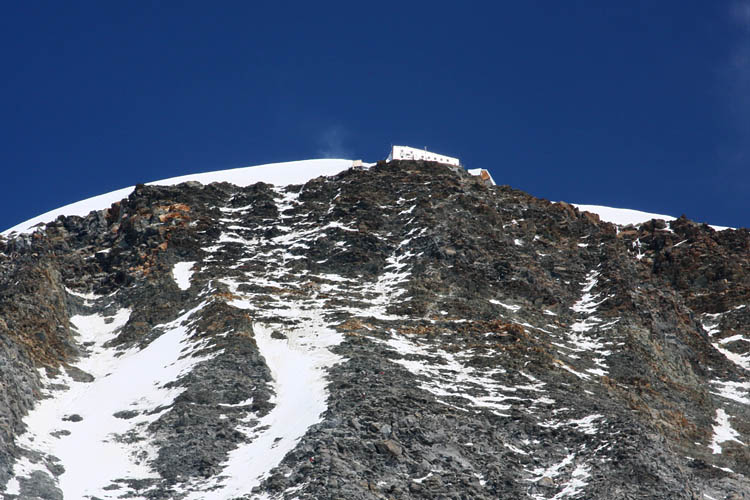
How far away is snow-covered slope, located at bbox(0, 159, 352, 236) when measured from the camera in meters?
Answer: 99.0

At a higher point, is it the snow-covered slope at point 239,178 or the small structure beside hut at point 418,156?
the small structure beside hut at point 418,156

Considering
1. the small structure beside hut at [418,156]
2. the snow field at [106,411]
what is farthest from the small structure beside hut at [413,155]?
the snow field at [106,411]

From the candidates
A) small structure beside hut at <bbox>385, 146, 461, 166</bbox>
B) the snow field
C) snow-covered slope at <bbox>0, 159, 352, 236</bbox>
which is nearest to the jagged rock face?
the snow field

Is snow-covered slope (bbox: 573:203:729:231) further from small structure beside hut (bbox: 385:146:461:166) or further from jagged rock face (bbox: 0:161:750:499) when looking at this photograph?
small structure beside hut (bbox: 385:146:461:166)

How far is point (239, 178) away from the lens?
4149 inches

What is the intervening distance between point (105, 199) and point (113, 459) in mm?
56508

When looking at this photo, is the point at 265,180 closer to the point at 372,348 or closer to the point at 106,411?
the point at 372,348

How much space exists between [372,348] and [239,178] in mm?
47291

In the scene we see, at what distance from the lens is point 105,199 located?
103750 mm

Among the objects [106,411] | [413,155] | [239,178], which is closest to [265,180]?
[239,178]

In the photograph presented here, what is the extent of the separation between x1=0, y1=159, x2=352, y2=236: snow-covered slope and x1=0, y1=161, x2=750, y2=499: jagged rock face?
550 centimetres

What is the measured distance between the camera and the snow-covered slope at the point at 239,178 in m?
99.0

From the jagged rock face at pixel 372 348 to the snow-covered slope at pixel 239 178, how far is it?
18.0 feet

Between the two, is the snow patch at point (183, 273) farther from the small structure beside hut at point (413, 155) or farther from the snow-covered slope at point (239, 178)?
the small structure beside hut at point (413, 155)
